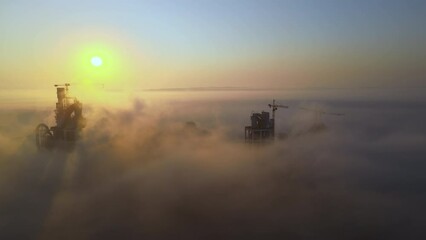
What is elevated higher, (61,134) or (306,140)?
(61,134)

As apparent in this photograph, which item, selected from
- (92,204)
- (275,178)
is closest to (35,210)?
(92,204)

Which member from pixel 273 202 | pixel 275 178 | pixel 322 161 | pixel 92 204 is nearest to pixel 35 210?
pixel 92 204

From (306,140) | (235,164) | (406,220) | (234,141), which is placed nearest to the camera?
(406,220)

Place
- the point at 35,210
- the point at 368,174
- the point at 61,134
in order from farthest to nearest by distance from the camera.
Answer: the point at 368,174, the point at 61,134, the point at 35,210

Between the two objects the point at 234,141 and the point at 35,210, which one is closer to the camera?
the point at 35,210

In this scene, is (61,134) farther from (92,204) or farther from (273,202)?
(273,202)

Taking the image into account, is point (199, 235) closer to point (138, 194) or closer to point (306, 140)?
point (138, 194)
